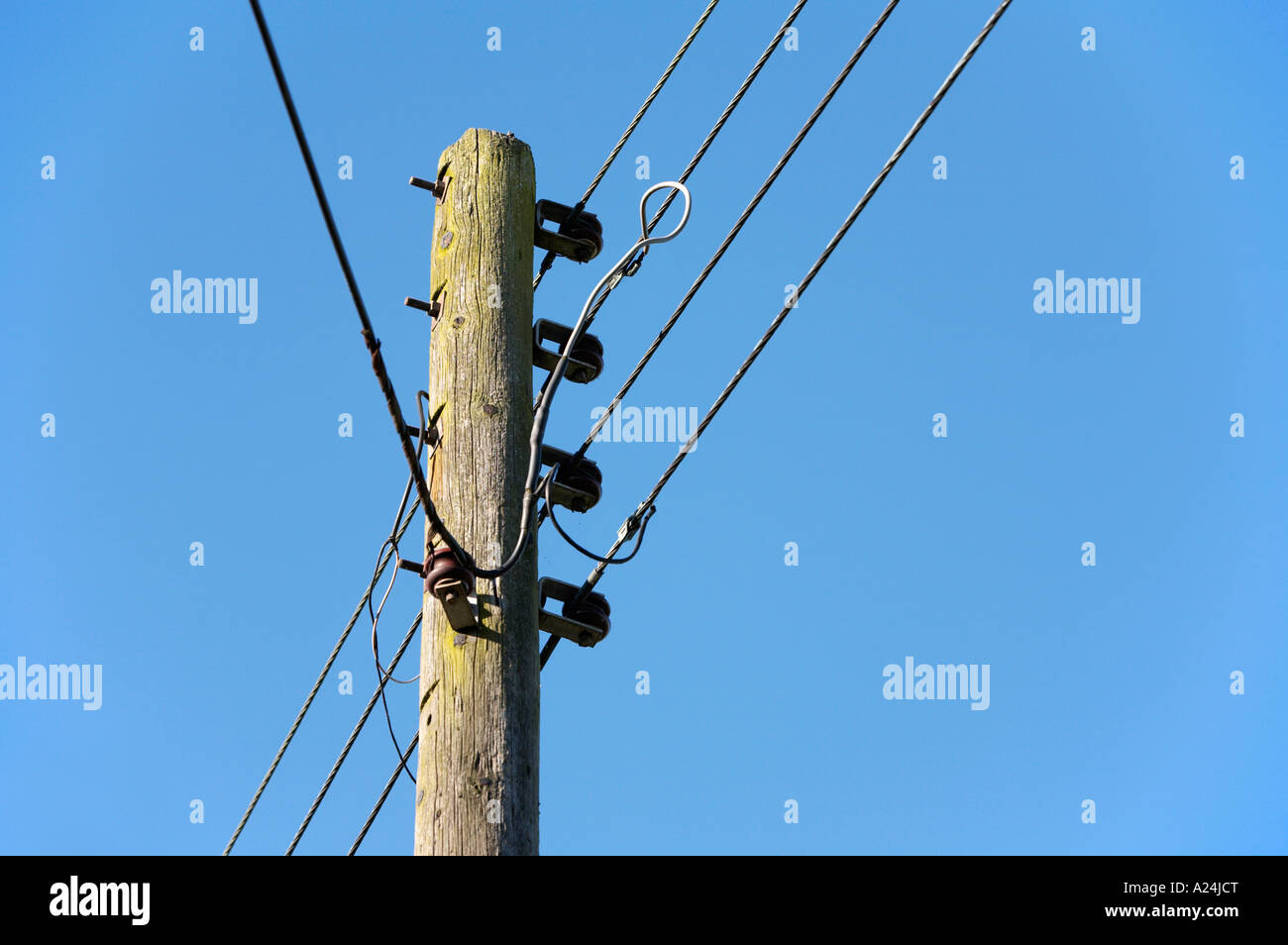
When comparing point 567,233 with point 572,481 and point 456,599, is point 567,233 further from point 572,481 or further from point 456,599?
point 456,599

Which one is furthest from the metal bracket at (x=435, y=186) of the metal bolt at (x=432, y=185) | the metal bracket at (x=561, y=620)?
the metal bracket at (x=561, y=620)

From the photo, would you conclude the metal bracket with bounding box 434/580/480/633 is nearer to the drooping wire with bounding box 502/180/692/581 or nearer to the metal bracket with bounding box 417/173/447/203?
the drooping wire with bounding box 502/180/692/581

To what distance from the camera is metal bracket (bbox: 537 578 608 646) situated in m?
5.49

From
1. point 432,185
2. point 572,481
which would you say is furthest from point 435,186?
point 572,481

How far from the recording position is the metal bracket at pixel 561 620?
549 centimetres

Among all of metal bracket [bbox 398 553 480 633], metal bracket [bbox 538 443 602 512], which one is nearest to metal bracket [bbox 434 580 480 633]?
metal bracket [bbox 398 553 480 633]

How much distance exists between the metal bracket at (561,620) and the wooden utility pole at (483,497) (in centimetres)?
20

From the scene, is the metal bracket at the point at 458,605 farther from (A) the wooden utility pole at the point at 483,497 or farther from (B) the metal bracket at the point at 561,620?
(B) the metal bracket at the point at 561,620

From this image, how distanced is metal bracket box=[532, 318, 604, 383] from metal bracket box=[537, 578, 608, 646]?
795 millimetres

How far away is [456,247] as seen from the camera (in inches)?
222

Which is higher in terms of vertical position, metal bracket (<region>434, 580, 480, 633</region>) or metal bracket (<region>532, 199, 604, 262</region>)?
Result: metal bracket (<region>532, 199, 604, 262</region>)

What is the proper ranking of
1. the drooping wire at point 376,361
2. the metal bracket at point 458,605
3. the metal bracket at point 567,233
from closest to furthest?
the drooping wire at point 376,361 < the metal bracket at point 458,605 < the metal bracket at point 567,233
